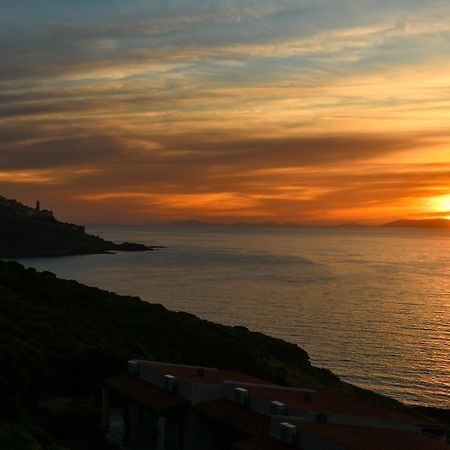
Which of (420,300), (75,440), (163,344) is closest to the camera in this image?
(75,440)

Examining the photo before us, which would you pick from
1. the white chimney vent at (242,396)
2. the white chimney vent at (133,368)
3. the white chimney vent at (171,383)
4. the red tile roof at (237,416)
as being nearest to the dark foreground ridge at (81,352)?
the white chimney vent at (133,368)

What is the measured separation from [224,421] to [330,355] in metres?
50.6

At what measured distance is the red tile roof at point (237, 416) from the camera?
795 inches

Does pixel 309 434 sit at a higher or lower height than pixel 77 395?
higher

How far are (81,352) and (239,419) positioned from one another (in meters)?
16.0

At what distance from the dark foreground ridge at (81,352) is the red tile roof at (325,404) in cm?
689

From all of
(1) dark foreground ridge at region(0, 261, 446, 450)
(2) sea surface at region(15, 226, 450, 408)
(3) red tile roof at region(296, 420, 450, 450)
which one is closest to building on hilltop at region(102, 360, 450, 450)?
(3) red tile roof at region(296, 420, 450, 450)

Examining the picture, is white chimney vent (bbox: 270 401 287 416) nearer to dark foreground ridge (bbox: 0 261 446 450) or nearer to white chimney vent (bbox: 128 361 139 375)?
dark foreground ridge (bbox: 0 261 446 450)

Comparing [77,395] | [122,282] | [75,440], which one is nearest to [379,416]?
[75,440]

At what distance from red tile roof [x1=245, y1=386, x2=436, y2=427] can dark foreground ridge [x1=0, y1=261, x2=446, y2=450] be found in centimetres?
689

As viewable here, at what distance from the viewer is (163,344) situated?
5103 cm

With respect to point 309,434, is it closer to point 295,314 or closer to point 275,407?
point 275,407

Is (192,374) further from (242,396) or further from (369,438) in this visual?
(369,438)

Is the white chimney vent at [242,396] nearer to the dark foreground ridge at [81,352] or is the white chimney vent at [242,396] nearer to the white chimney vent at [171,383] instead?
the white chimney vent at [171,383]
